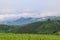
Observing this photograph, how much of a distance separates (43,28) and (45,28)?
2.01 metres

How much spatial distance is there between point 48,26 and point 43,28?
14.7 ft

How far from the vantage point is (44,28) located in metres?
128

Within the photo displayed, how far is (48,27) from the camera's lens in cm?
12731

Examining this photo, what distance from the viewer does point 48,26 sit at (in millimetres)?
130125

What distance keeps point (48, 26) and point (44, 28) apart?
4130 mm

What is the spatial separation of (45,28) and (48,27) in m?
2.38

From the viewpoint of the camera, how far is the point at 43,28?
421 ft

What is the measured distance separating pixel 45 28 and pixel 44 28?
1.19m

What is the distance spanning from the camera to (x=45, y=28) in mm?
126875

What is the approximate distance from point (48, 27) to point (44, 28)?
303cm
